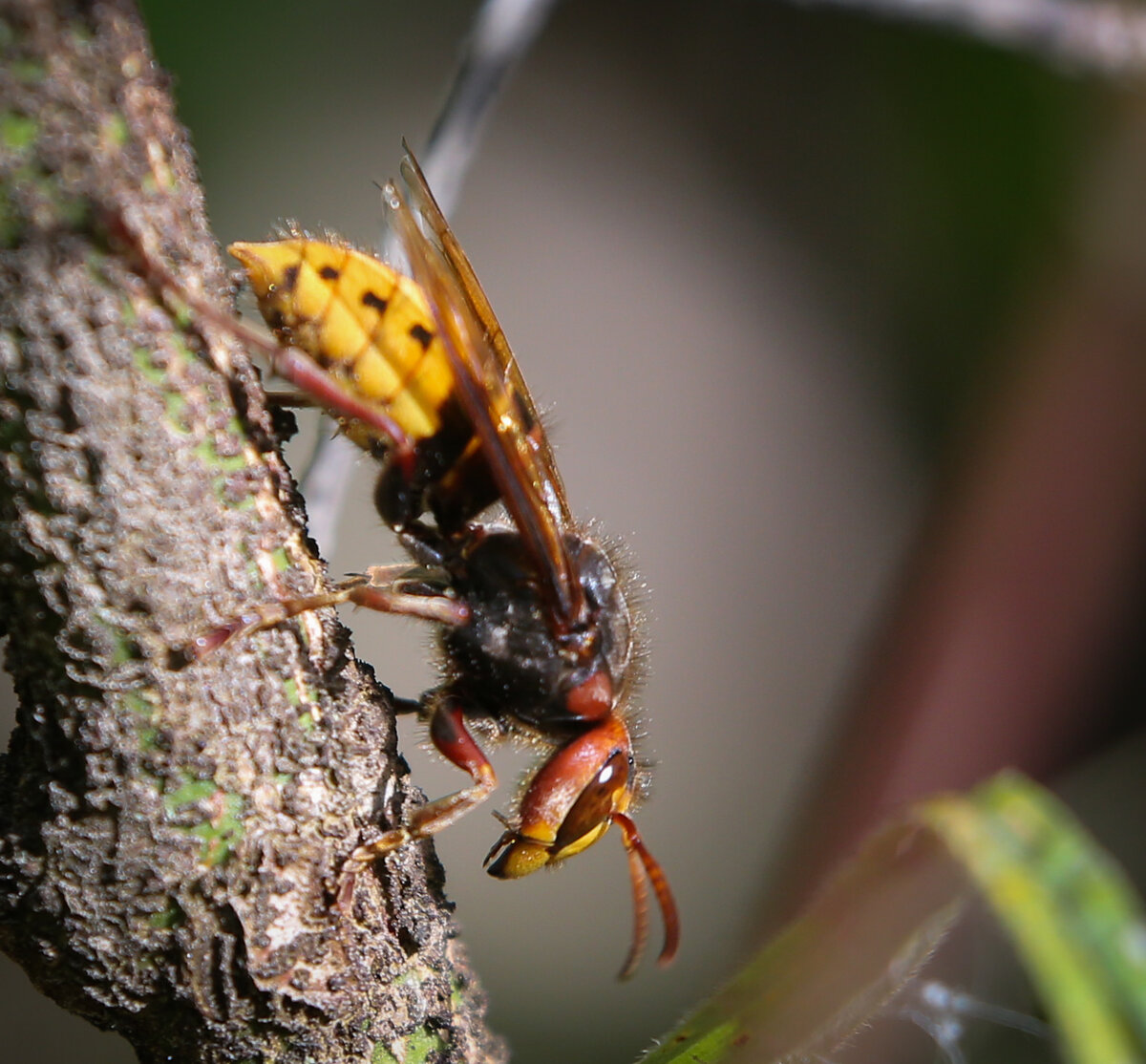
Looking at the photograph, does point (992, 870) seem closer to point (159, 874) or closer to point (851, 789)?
point (159, 874)

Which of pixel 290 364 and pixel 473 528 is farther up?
pixel 290 364

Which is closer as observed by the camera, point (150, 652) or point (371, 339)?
point (150, 652)

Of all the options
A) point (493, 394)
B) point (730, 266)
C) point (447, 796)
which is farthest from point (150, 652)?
point (730, 266)

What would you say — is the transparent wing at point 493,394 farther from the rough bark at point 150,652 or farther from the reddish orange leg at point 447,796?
the rough bark at point 150,652

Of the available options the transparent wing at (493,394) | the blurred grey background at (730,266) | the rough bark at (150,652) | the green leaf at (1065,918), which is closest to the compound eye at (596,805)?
the transparent wing at (493,394)

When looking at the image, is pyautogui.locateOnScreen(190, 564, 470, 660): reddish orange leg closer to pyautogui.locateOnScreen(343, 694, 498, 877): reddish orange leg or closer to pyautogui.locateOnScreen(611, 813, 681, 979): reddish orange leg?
pyautogui.locateOnScreen(343, 694, 498, 877): reddish orange leg

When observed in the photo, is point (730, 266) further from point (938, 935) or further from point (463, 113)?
point (938, 935)

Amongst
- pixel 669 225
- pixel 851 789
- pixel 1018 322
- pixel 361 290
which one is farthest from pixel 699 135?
pixel 361 290
